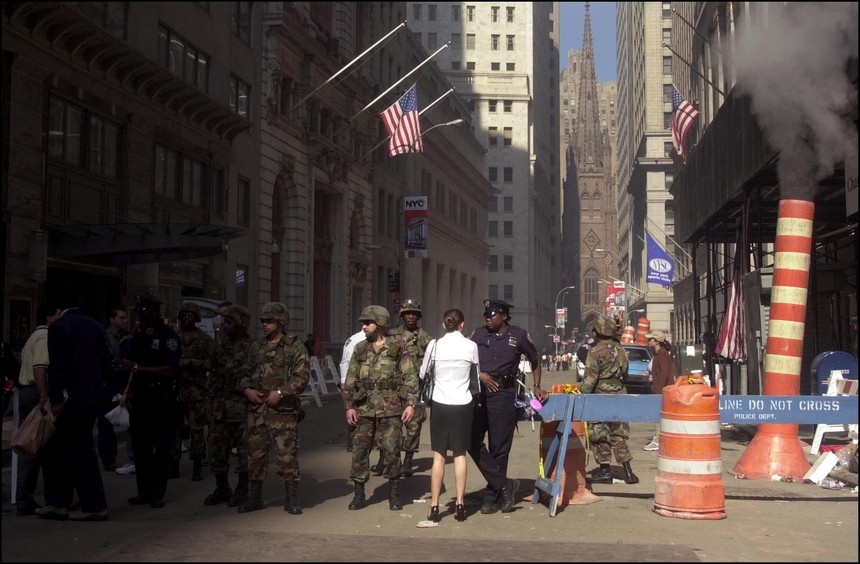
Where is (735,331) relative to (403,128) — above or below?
below

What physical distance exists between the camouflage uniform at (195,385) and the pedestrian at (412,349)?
2.16 metres

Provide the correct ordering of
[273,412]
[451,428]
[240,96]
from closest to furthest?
[451,428], [273,412], [240,96]

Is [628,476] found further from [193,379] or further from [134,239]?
[134,239]

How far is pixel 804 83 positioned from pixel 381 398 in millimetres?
4842

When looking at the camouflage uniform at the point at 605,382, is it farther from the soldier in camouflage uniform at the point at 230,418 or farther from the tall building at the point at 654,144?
the tall building at the point at 654,144

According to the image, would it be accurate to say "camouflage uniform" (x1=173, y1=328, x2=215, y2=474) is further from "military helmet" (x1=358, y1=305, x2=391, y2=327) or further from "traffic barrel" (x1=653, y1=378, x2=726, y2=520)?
"traffic barrel" (x1=653, y1=378, x2=726, y2=520)

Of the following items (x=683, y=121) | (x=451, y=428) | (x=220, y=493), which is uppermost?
(x=683, y=121)

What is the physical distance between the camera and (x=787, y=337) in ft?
39.3

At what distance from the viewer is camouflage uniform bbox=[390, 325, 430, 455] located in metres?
10.8

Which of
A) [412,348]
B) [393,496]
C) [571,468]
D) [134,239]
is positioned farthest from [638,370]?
[393,496]

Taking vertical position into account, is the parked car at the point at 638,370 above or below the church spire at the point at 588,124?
below

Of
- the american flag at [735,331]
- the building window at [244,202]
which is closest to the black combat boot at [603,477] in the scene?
the american flag at [735,331]

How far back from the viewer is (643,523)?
888 centimetres

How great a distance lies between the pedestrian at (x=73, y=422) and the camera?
856 cm
